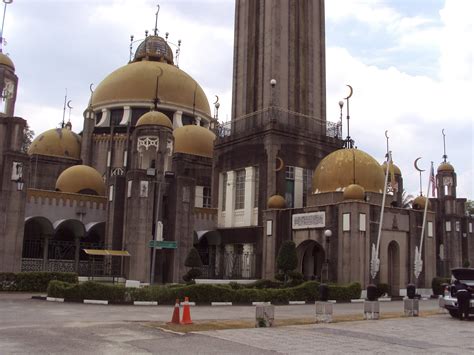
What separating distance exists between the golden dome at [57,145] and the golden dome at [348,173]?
87.0 feet

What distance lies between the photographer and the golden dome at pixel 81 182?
142ft

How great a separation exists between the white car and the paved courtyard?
0.50 m

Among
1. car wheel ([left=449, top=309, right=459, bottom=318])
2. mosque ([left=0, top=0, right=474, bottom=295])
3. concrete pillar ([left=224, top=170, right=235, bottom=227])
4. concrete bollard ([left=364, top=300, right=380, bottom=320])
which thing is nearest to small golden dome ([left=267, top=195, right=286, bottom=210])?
mosque ([left=0, top=0, right=474, bottom=295])

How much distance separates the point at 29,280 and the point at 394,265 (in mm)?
21493

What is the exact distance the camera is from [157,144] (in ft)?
128

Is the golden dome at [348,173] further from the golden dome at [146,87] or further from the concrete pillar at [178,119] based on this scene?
the golden dome at [146,87]

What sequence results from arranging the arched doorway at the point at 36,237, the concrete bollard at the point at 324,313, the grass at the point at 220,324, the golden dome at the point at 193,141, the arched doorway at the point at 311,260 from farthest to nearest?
the golden dome at the point at 193,141 → the arched doorway at the point at 36,237 → the arched doorway at the point at 311,260 → the concrete bollard at the point at 324,313 → the grass at the point at 220,324

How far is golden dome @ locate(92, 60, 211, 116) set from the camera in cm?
5406

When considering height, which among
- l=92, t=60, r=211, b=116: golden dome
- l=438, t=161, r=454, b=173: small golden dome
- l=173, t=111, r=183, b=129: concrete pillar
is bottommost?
l=438, t=161, r=454, b=173: small golden dome

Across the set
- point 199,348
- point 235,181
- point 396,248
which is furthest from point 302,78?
point 199,348

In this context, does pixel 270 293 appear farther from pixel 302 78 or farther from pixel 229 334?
pixel 302 78

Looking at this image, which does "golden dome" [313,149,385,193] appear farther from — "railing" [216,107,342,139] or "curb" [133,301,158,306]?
"curb" [133,301,158,306]

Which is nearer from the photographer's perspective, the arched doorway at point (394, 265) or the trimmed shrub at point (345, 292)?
the trimmed shrub at point (345, 292)

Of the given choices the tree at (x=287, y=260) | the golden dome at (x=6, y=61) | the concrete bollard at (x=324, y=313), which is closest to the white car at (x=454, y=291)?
the concrete bollard at (x=324, y=313)
